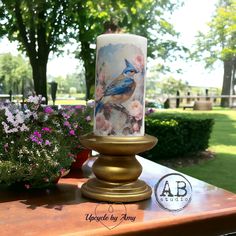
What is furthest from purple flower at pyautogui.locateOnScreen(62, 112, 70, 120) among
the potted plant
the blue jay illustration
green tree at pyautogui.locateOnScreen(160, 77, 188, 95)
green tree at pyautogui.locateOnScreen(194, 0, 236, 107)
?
green tree at pyautogui.locateOnScreen(160, 77, 188, 95)

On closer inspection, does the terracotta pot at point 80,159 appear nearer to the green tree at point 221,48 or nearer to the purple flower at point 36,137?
the purple flower at point 36,137

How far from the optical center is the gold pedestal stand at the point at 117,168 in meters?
1.19

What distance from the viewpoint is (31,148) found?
1275 mm

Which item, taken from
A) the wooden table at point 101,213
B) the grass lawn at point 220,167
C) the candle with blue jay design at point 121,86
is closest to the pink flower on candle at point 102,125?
the candle with blue jay design at point 121,86

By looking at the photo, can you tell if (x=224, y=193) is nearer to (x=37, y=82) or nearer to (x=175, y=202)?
(x=175, y=202)

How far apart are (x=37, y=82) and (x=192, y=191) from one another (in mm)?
4783

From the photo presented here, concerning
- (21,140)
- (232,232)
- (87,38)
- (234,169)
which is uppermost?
(87,38)

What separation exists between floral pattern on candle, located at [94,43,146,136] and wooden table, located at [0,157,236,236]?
0.24m

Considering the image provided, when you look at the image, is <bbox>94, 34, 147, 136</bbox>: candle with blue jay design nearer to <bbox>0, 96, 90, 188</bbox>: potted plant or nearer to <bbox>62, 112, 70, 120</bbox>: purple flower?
<bbox>0, 96, 90, 188</bbox>: potted plant

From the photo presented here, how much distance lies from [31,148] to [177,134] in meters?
5.54

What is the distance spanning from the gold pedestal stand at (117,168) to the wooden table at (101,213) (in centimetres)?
3

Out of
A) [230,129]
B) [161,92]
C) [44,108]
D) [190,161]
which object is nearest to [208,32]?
[161,92]

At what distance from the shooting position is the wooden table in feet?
3.30

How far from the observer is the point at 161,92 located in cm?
4209
